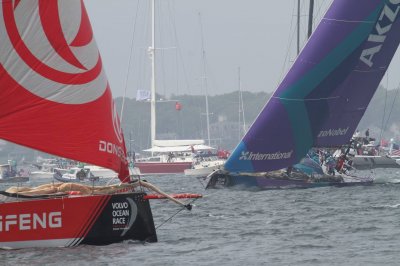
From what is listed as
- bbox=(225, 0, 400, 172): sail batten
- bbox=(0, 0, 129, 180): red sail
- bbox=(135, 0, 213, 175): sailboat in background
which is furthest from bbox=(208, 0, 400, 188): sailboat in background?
bbox=(135, 0, 213, 175): sailboat in background

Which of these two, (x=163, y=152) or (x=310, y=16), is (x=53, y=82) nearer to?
(x=310, y=16)

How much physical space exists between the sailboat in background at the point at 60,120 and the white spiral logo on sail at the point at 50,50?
0.01 metres

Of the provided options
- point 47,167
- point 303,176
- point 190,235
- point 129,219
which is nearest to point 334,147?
point 303,176

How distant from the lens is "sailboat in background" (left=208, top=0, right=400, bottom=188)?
1253 inches

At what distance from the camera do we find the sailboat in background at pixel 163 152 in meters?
70.2

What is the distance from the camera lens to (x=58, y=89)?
614 inches

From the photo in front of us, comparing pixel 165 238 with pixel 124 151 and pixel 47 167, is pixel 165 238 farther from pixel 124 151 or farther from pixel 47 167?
pixel 47 167

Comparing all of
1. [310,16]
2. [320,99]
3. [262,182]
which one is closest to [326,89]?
[320,99]

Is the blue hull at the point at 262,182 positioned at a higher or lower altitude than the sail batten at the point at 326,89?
lower

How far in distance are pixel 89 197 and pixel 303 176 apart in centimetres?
1774

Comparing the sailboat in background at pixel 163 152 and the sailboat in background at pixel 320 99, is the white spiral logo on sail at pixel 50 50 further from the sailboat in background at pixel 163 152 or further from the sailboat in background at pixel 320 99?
the sailboat in background at pixel 163 152

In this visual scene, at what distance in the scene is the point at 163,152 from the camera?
76.9 m

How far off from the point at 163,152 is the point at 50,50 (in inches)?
2420

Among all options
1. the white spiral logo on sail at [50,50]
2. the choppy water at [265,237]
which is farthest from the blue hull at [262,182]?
the white spiral logo on sail at [50,50]
